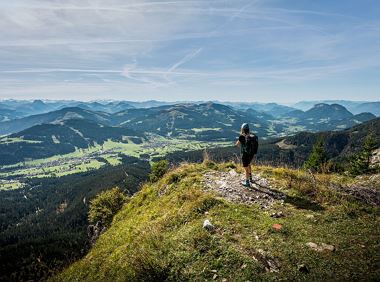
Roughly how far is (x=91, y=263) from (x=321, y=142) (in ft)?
243

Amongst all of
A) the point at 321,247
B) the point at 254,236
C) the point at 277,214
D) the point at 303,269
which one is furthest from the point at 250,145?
the point at 303,269

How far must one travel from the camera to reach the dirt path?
15584 mm

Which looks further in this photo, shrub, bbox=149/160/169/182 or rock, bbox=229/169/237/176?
shrub, bbox=149/160/169/182

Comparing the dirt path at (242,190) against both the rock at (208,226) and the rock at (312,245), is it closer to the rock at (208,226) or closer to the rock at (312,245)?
the rock at (208,226)

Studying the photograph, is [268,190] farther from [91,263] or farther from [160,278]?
[91,263]

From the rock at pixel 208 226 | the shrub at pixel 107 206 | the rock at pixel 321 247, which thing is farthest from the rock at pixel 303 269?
the shrub at pixel 107 206

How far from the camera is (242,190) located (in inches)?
661

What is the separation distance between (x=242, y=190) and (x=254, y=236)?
4913 mm

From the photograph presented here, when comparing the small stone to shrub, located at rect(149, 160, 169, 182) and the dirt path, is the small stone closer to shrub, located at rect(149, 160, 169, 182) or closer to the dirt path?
the dirt path

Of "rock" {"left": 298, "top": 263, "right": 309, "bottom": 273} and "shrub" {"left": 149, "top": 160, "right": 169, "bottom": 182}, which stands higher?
"rock" {"left": 298, "top": 263, "right": 309, "bottom": 273}

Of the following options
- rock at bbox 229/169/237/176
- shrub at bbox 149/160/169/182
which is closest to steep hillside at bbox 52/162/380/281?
rock at bbox 229/169/237/176

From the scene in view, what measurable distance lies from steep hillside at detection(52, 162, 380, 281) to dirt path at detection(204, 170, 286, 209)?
0.17 feet

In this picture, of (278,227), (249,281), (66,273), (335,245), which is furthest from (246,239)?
(66,273)

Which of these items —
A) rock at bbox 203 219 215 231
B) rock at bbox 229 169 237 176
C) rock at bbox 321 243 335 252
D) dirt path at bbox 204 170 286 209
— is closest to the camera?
rock at bbox 321 243 335 252
